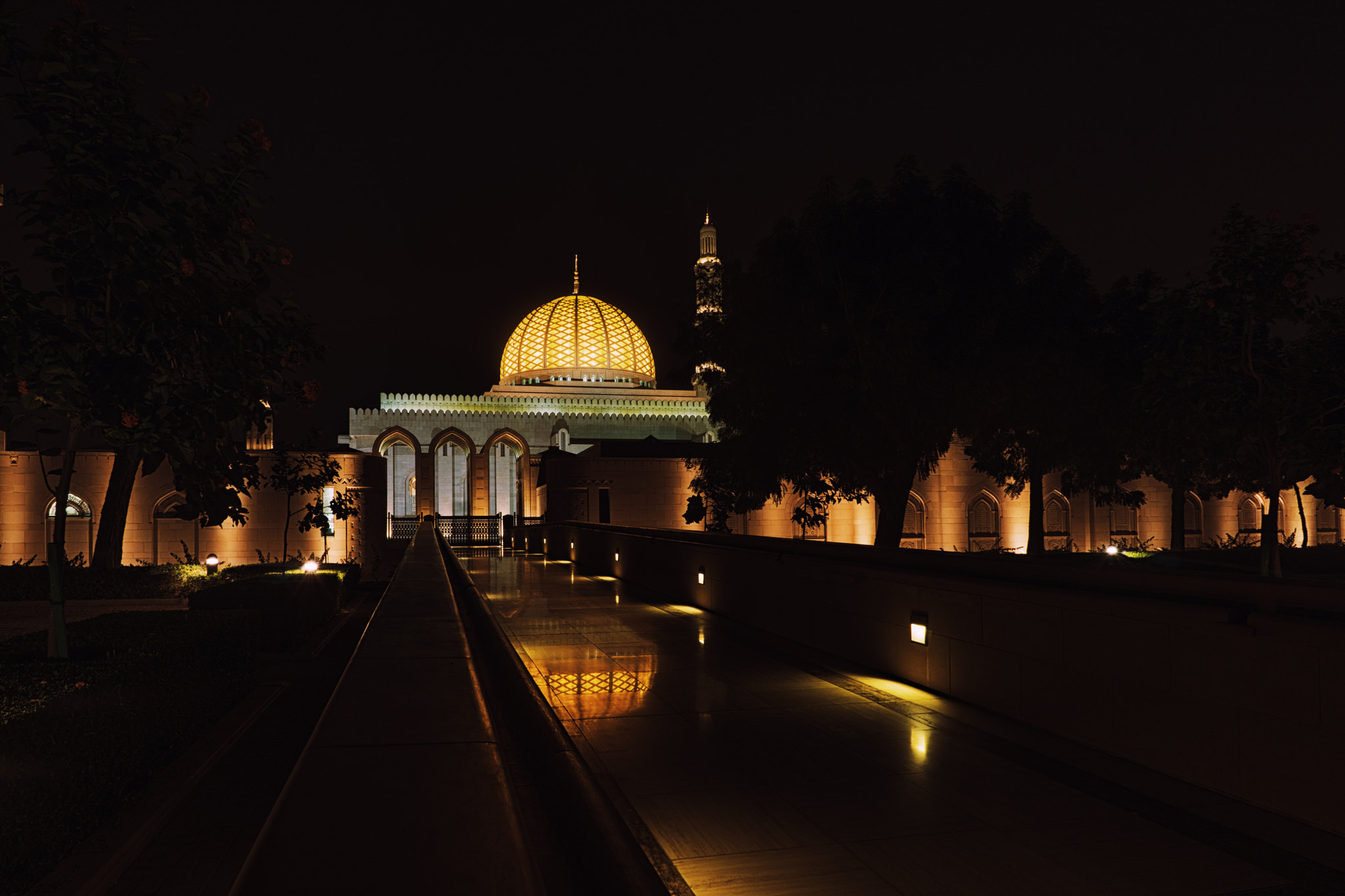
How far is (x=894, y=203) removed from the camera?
47.0 ft

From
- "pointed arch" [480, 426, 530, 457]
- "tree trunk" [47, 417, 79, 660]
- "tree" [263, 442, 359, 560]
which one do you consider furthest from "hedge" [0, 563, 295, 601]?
"pointed arch" [480, 426, 530, 457]

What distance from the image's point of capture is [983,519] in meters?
27.2

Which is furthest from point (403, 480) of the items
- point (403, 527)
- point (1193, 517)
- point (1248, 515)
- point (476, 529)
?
point (1248, 515)

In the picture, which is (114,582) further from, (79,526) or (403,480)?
(403,480)

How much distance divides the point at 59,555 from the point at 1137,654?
19.2 feet

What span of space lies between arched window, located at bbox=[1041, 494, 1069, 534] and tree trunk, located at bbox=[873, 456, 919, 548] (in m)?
14.2

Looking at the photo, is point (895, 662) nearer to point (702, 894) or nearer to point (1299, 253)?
point (702, 894)

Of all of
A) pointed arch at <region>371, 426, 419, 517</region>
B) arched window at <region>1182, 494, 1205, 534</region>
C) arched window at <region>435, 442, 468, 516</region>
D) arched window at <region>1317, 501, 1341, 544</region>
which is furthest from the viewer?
arched window at <region>435, 442, 468, 516</region>

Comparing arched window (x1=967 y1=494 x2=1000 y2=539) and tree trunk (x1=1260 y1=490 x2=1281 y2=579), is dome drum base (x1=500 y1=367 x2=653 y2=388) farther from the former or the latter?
tree trunk (x1=1260 y1=490 x2=1281 y2=579)

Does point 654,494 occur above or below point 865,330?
below

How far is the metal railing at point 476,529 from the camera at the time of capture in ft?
106

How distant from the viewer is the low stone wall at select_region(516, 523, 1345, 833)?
3.71 metres

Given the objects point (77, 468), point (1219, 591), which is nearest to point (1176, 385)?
point (1219, 591)

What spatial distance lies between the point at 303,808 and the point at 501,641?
493 cm
